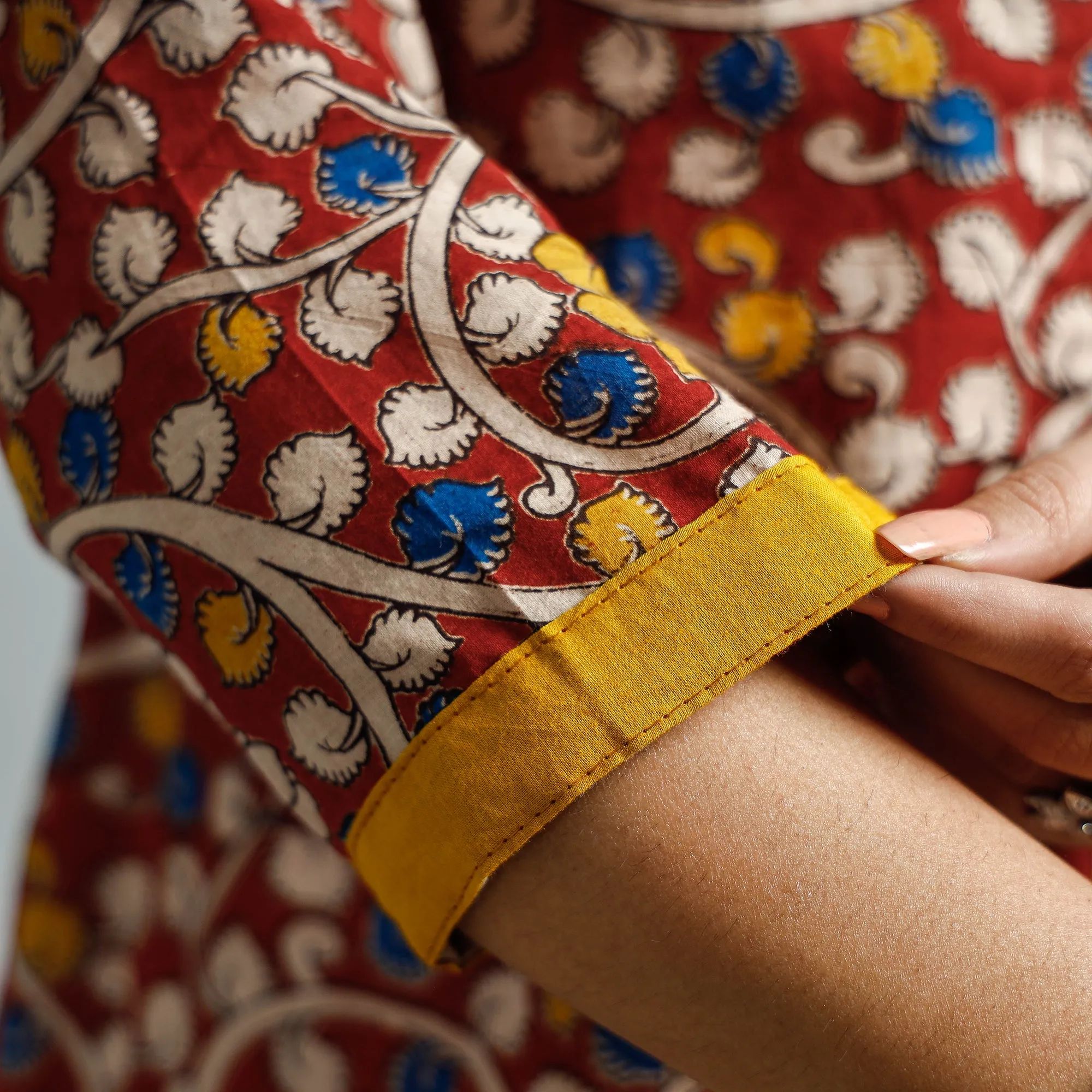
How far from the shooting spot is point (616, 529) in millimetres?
330

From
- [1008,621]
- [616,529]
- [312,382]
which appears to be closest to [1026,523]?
[1008,621]

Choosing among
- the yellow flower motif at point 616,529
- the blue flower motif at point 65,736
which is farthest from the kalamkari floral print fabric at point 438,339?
the blue flower motif at point 65,736

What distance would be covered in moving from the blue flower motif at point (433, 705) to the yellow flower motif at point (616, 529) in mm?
64

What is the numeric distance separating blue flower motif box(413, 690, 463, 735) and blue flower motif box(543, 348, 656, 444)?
0.10 metres

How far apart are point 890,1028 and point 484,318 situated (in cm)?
28

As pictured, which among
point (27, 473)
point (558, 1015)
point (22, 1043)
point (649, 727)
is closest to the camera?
point (649, 727)

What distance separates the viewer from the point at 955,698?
0.40 metres

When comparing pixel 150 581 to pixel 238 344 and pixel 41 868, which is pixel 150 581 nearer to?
pixel 238 344

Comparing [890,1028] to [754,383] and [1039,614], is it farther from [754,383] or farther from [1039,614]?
[754,383]

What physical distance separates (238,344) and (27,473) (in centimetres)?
14

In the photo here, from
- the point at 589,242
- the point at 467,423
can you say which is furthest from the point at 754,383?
the point at 467,423

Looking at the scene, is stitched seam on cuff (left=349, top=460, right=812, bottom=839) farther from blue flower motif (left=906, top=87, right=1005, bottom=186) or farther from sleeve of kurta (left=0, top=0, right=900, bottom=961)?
blue flower motif (left=906, top=87, right=1005, bottom=186)

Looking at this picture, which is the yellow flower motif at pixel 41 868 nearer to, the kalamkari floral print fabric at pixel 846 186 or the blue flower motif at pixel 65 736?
the blue flower motif at pixel 65 736

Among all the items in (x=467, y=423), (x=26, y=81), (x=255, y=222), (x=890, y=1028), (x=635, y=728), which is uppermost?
(x=26, y=81)
